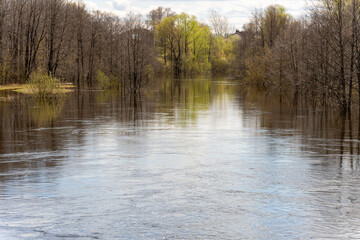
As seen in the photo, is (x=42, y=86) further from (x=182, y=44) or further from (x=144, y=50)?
(x=182, y=44)

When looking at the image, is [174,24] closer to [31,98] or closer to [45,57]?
[45,57]

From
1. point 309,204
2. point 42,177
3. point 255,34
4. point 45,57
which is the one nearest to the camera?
point 309,204

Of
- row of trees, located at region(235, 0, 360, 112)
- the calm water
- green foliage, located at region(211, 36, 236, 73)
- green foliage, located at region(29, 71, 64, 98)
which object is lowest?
the calm water

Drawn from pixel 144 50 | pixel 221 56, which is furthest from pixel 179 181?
pixel 221 56

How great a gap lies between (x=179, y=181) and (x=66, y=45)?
57.7 metres

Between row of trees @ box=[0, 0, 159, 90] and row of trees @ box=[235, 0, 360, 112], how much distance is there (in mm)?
13167

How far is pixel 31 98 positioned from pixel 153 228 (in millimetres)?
28618

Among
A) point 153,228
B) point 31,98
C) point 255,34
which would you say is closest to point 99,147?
point 153,228

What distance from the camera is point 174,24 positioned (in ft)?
351

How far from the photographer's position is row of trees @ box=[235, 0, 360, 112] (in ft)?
84.2

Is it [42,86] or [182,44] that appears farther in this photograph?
[182,44]

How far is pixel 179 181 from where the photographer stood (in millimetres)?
10570

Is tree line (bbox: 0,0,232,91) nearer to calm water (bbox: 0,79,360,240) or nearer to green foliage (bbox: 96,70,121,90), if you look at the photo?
green foliage (bbox: 96,70,121,90)

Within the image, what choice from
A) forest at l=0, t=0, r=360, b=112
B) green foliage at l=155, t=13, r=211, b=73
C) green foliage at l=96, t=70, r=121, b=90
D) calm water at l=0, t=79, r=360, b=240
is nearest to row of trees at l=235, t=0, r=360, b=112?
forest at l=0, t=0, r=360, b=112
